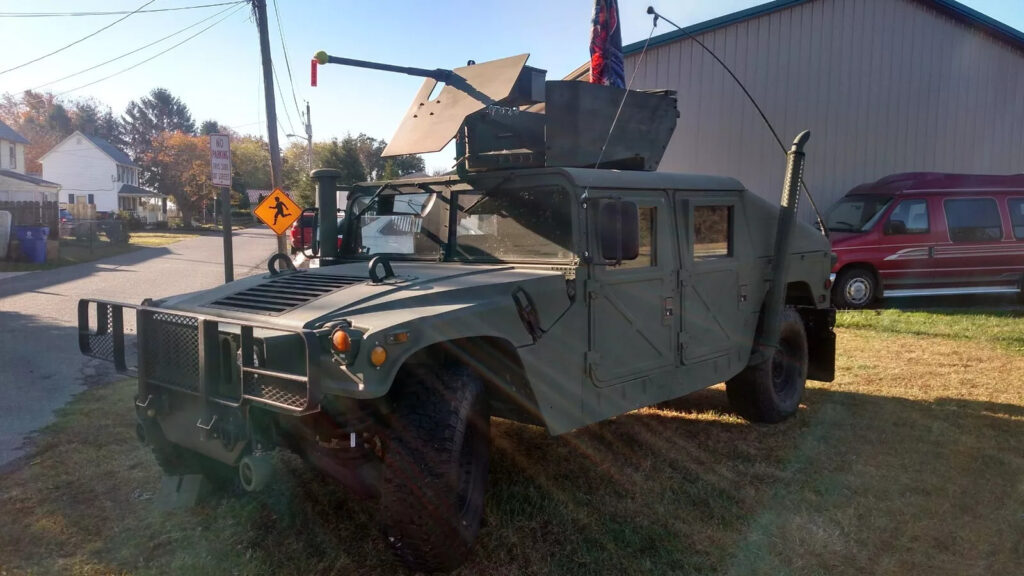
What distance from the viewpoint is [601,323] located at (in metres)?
4.00

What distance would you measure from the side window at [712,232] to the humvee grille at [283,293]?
2.15m

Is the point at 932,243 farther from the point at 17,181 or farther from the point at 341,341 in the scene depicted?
the point at 17,181

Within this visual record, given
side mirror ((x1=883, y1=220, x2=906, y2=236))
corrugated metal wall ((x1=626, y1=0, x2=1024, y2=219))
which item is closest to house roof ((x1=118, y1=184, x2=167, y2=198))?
corrugated metal wall ((x1=626, y1=0, x2=1024, y2=219))

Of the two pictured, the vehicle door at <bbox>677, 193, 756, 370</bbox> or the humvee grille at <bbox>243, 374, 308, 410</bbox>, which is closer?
→ the humvee grille at <bbox>243, 374, 308, 410</bbox>

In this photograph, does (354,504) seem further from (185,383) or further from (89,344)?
(89,344)

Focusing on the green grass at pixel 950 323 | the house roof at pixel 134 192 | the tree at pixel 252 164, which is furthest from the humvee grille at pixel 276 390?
the house roof at pixel 134 192

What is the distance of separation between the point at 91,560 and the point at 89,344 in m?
1.16

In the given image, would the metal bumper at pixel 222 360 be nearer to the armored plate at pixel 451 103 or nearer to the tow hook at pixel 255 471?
the tow hook at pixel 255 471

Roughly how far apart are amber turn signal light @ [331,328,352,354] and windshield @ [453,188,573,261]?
1.42m

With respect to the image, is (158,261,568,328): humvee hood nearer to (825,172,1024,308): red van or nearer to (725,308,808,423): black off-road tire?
(725,308,808,423): black off-road tire

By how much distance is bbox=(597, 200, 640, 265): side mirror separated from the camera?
12.2ft

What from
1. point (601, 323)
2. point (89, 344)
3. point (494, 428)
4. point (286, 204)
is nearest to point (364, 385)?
point (601, 323)

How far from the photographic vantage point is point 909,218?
1146 cm

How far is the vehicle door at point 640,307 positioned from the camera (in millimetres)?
3984
